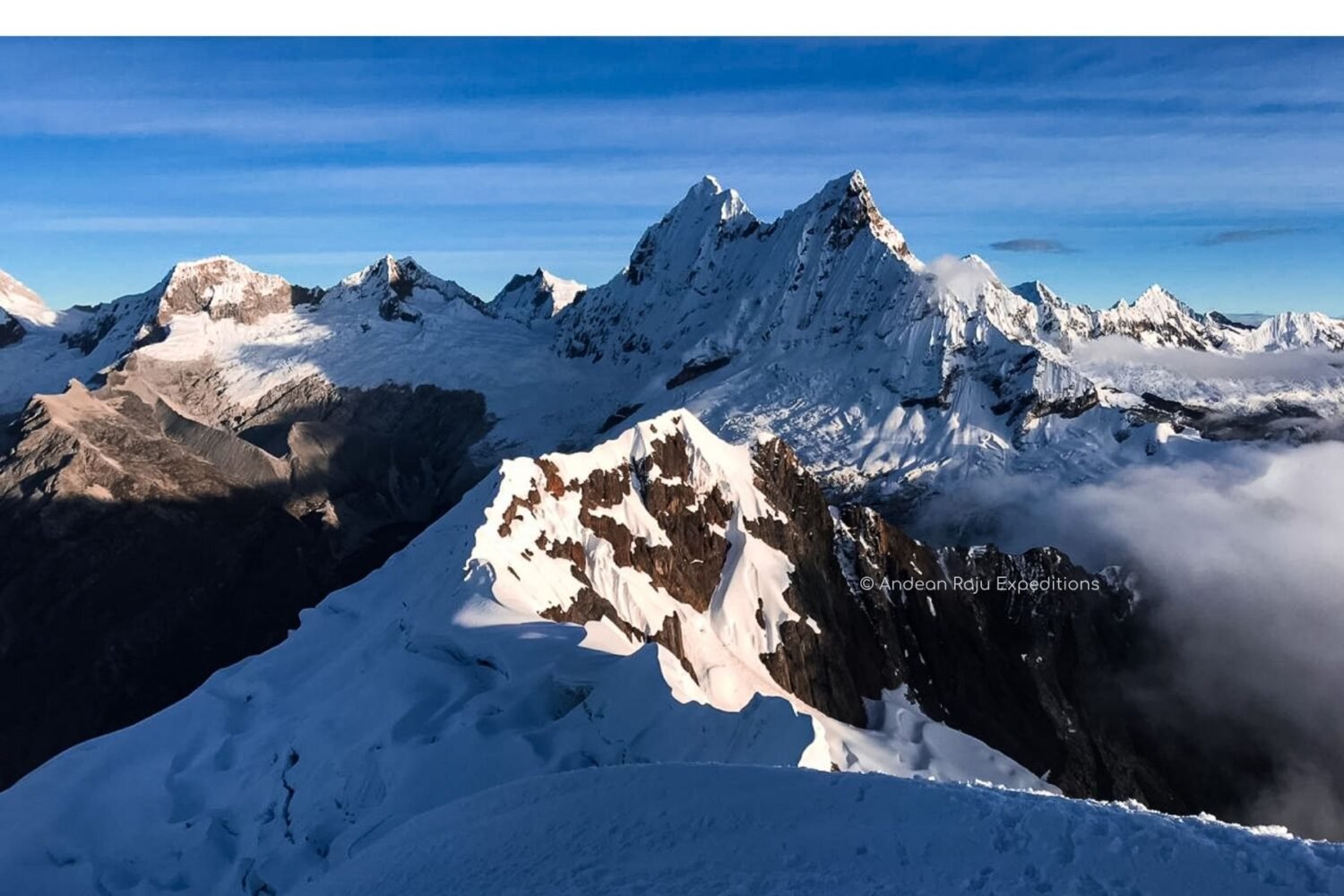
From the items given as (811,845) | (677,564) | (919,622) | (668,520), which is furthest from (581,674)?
(919,622)

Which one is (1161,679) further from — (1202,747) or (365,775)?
(365,775)

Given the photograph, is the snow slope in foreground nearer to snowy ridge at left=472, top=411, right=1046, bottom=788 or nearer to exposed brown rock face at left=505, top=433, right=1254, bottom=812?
snowy ridge at left=472, top=411, right=1046, bottom=788

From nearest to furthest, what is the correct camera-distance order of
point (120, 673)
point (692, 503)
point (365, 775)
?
point (365, 775)
point (692, 503)
point (120, 673)

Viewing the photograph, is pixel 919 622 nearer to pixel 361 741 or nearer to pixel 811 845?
pixel 361 741

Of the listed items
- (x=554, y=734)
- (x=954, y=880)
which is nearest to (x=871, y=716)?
(x=554, y=734)

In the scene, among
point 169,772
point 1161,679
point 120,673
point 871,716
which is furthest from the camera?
point 120,673

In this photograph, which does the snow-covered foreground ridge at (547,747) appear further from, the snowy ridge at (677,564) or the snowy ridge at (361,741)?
the snowy ridge at (677,564)

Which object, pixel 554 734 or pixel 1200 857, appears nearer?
pixel 1200 857

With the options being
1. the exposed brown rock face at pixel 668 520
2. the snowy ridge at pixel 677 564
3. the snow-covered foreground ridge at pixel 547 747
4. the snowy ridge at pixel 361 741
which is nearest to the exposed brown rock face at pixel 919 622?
the exposed brown rock face at pixel 668 520
